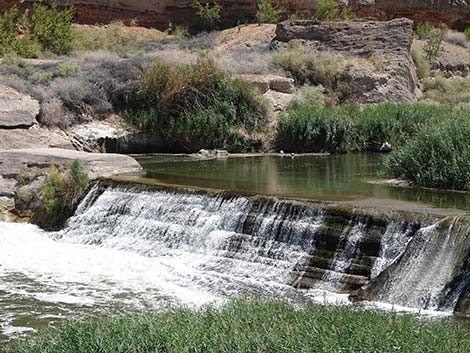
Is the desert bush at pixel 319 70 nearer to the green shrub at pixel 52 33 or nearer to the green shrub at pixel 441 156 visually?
the green shrub at pixel 52 33

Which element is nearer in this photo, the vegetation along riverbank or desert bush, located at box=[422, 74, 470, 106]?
the vegetation along riverbank

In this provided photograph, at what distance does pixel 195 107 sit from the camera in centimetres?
2089

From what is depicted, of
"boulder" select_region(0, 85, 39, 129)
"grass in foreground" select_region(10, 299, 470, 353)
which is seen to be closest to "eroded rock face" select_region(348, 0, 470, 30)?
"boulder" select_region(0, 85, 39, 129)

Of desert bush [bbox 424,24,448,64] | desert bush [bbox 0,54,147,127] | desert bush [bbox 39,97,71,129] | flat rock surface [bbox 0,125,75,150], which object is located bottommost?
flat rock surface [bbox 0,125,75,150]

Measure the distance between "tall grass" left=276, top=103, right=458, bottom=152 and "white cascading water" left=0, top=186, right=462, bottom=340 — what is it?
24.8 ft

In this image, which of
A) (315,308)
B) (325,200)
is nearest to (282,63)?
(325,200)

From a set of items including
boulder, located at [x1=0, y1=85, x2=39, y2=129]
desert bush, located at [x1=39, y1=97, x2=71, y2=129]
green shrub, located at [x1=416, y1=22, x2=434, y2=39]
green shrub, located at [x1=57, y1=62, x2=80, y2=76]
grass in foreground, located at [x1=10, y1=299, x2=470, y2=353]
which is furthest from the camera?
green shrub, located at [x1=416, y1=22, x2=434, y2=39]

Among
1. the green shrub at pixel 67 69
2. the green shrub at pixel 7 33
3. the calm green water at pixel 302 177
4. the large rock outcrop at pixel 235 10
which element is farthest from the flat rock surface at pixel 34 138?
the large rock outcrop at pixel 235 10

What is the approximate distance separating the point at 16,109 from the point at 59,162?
13.6ft

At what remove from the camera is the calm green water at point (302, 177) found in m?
12.1

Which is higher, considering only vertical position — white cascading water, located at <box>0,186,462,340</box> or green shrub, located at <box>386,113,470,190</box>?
green shrub, located at <box>386,113,470,190</box>

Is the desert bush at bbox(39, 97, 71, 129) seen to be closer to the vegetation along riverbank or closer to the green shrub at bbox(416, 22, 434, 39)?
the vegetation along riverbank

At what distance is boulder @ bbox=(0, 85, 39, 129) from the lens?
59.9ft

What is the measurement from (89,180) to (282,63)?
12.4 metres
